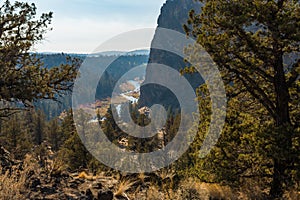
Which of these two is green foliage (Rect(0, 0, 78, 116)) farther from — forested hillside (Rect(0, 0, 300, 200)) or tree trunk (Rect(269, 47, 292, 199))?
tree trunk (Rect(269, 47, 292, 199))

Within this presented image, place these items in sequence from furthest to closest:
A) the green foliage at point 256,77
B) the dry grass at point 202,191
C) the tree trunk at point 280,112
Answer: the tree trunk at point 280,112
the green foliage at point 256,77
the dry grass at point 202,191

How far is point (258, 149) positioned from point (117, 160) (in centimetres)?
2243

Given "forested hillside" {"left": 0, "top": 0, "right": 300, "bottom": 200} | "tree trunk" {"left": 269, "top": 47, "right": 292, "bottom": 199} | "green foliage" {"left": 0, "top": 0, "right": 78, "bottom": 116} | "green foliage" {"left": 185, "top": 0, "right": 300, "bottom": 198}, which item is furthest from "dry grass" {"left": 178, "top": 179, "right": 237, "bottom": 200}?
"green foliage" {"left": 0, "top": 0, "right": 78, "bottom": 116}

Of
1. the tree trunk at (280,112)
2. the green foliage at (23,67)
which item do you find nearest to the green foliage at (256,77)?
the tree trunk at (280,112)

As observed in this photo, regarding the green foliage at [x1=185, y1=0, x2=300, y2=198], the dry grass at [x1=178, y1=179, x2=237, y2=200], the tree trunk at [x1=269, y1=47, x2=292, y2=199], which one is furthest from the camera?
the tree trunk at [x1=269, y1=47, x2=292, y2=199]

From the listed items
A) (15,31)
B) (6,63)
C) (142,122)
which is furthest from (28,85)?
(142,122)

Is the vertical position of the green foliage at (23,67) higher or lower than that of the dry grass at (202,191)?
higher

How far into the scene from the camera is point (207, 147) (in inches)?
476

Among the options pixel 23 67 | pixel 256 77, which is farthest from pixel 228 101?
pixel 23 67

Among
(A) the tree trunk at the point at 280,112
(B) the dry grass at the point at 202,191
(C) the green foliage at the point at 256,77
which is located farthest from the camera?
(A) the tree trunk at the point at 280,112

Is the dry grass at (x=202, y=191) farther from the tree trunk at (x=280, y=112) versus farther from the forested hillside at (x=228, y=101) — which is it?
the tree trunk at (x=280, y=112)

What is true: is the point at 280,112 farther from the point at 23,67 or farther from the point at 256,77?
the point at 23,67

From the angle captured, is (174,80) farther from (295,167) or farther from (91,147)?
(295,167)

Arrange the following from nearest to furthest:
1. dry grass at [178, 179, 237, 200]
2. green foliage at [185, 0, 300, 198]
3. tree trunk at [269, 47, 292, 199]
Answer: dry grass at [178, 179, 237, 200]
green foliage at [185, 0, 300, 198]
tree trunk at [269, 47, 292, 199]
